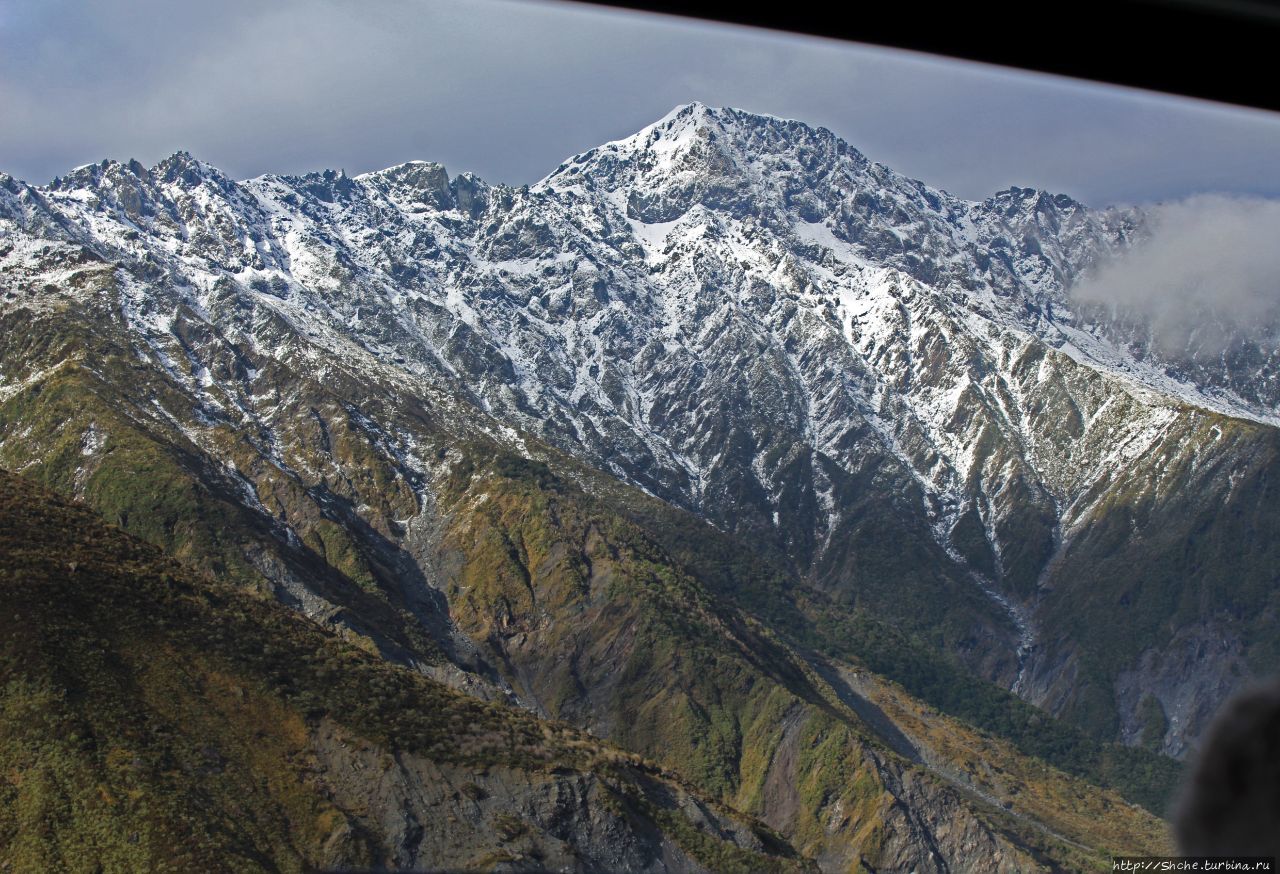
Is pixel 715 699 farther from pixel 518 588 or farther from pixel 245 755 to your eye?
pixel 245 755

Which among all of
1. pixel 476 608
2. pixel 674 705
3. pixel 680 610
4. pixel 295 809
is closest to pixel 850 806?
pixel 674 705

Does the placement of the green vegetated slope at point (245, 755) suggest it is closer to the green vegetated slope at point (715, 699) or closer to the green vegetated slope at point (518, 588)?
the green vegetated slope at point (518, 588)

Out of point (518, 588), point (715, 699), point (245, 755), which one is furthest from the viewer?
point (518, 588)

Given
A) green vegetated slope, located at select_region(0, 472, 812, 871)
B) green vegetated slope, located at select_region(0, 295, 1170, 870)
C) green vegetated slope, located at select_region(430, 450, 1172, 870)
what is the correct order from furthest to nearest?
green vegetated slope, located at select_region(0, 295, 1170, 870) → green vegetated slope, located at select_region(430, 450, 1172, 870) → green vegetated slope, located at select_region(0, 472, 812, 871)

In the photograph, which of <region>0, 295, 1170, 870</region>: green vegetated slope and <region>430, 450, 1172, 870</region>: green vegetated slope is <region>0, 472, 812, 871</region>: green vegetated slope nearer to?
<region>0, 295, 1170, 870</region>: green vegetated slope

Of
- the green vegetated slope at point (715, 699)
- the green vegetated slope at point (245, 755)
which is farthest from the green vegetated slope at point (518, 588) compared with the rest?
the green vegetated slope at point (245, 755)

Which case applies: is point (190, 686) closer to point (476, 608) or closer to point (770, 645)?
point (476, 608)

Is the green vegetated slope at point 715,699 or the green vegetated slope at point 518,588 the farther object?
the green vegetated slope at point 518,588

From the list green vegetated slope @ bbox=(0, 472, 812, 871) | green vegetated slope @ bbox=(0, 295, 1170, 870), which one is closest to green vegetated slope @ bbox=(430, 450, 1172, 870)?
green vegetated slope @ bbox=(0, 295, 1170, 870)

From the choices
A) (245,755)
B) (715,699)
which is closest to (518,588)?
(715,699)
